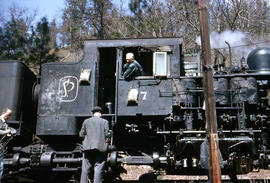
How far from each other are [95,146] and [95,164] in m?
0.41

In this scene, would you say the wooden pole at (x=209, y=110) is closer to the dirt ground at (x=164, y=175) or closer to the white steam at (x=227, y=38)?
the dirt ground at (x=164, y=175)

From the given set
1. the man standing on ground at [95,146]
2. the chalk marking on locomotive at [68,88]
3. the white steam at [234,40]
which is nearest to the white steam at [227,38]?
the white steam at [234,40]

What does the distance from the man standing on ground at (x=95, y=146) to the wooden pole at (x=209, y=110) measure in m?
2.30

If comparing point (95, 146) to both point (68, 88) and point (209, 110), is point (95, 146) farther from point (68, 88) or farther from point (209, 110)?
point (209, 110)

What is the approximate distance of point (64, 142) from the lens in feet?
22.4

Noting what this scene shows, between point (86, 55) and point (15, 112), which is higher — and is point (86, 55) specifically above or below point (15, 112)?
above

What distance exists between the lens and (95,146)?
558cm

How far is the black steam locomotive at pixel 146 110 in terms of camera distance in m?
6.03

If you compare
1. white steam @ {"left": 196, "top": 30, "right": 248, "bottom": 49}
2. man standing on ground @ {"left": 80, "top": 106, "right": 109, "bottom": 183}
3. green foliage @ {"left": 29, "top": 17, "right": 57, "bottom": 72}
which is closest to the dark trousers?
man standing on ground @ {"left": 80, "top": 106, "right": 109, "bottom": 183}

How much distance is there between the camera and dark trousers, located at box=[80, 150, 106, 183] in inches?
222

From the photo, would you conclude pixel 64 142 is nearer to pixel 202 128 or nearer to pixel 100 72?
pixel 100 72

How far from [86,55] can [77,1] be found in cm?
1509

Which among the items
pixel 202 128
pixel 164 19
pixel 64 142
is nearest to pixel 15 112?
pixel 64 142

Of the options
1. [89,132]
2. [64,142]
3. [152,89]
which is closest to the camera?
[89,132]
